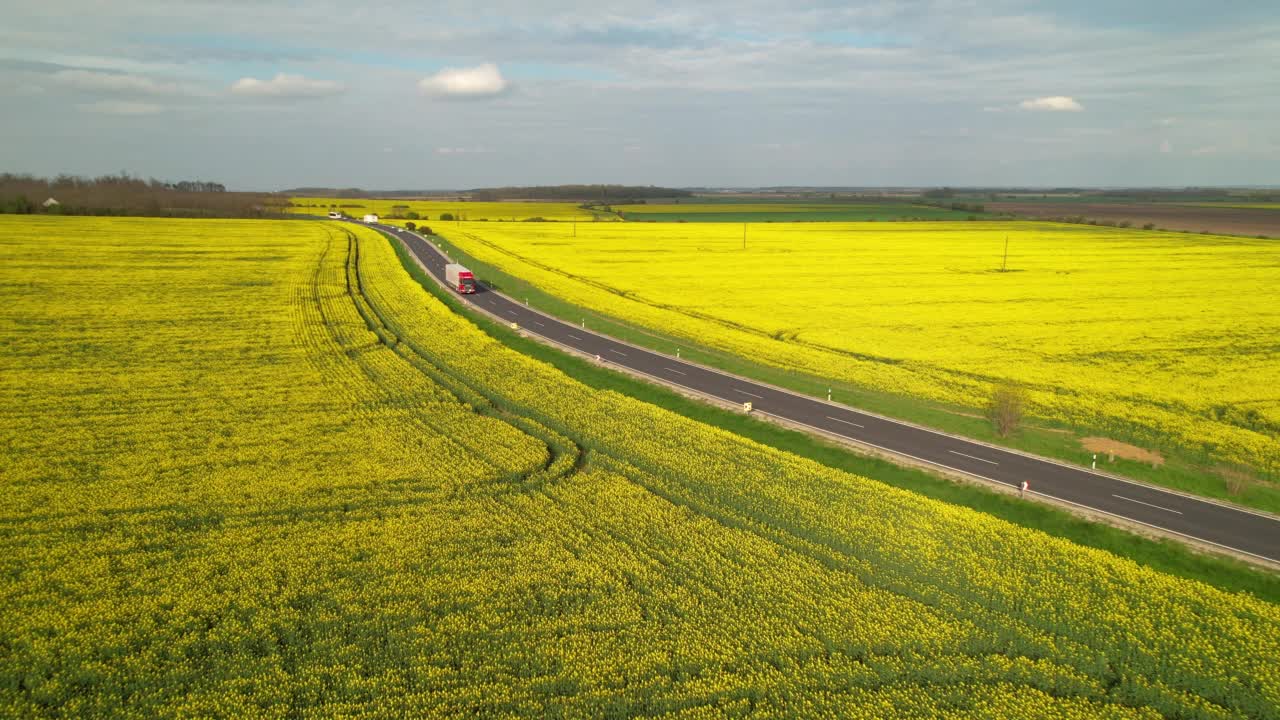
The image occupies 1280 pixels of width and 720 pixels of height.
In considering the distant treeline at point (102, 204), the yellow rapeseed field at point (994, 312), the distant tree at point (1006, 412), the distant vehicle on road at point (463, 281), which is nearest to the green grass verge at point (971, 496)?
the distant tree at point (1006, 412)

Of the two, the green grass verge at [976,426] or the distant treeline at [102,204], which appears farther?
the distant treeline at [102,204]

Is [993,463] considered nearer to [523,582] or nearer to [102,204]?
[523,582]

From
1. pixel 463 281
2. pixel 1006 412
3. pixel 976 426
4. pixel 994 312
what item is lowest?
pixel 976 426

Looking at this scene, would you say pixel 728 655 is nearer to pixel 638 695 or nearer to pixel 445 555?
pixel 638 695

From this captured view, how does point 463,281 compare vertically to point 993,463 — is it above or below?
above

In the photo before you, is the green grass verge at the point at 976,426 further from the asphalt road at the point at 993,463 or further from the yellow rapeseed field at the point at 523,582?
the yellow rapeseed field at the point at 523,582

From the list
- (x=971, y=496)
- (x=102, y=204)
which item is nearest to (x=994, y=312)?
(x=971, y=496)
